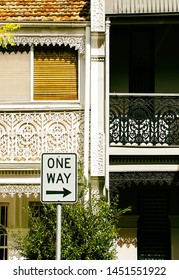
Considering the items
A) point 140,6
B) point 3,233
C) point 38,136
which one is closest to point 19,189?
point 38,136

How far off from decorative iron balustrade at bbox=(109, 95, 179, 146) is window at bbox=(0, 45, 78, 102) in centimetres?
109

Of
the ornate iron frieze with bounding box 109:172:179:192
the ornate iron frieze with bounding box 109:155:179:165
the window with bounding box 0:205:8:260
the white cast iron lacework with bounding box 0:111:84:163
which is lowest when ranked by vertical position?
the window with bounding box 0:205:8:260

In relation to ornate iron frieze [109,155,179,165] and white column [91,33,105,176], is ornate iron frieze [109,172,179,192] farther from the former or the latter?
white column [91,33,105,176]

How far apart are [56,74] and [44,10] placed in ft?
5.06

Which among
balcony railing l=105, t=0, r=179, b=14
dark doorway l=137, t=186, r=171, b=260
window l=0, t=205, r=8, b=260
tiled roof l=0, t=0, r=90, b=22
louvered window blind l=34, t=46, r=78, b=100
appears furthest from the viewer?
dark doorway l=137, t=186, r=171, b=260

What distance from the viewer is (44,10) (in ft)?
66.6

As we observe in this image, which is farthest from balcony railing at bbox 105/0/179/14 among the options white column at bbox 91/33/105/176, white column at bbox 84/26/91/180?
white column at bbox 84/26/91/180

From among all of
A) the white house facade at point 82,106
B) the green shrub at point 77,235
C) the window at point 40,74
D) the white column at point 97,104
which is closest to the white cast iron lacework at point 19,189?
the white house facade at point 82,106

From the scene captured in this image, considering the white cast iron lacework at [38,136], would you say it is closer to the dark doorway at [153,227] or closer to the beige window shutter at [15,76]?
the beige window shutter at [15,76]

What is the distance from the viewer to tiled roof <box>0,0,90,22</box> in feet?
65.6

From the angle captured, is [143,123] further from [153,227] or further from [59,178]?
[59,178]
